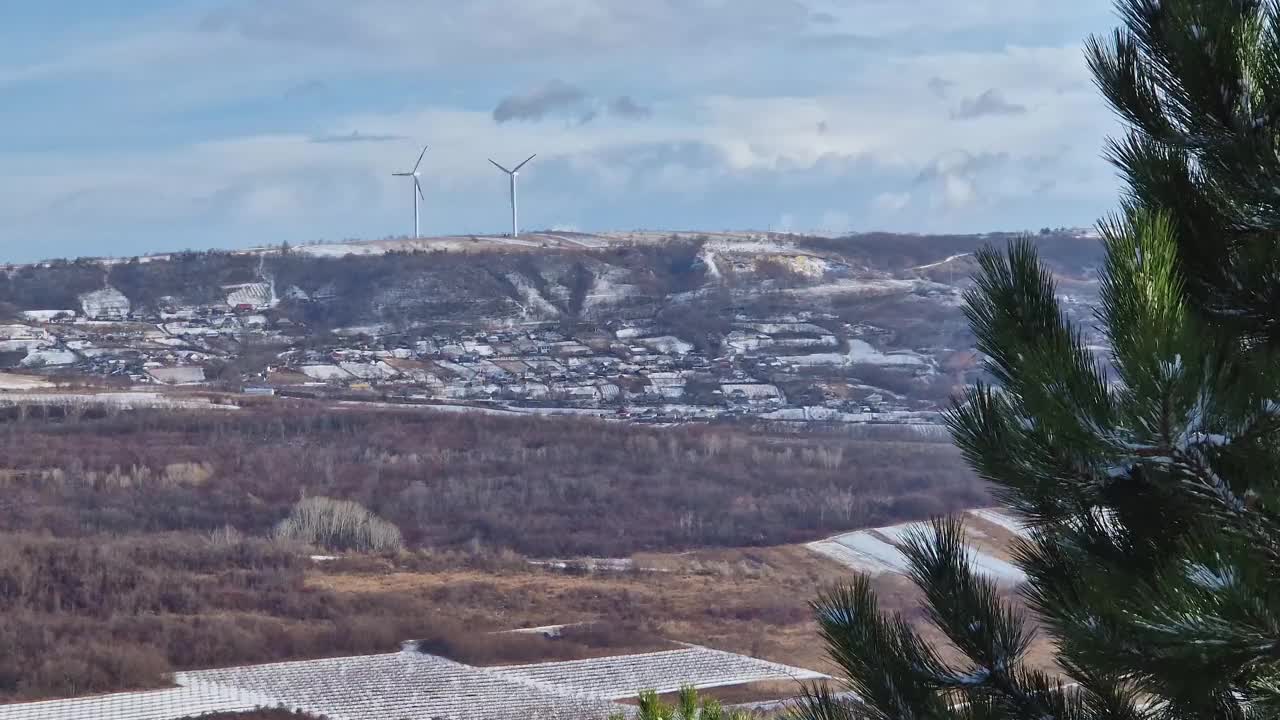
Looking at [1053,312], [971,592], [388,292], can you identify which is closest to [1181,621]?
[1053,312]

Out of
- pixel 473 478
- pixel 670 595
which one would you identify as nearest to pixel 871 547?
pixel 670 595

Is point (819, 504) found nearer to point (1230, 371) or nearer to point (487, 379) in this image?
point (487, 379)

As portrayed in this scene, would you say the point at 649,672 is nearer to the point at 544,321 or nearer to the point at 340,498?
the point at 340,498

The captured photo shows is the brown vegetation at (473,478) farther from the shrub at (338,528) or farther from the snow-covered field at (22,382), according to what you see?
the snow-covered field at (22,382)

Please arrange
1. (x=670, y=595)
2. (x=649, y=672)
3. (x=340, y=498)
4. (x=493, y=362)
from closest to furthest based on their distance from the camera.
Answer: (x=649, y=672) < (x=670, y=595) < (x=340, y=498) < (x=493, y=362)

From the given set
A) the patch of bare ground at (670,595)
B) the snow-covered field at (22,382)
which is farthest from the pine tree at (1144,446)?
the snow-covered field at (22,382)

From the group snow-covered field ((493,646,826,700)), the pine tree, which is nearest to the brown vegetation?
snow-covered field ((493,646,826,700))
